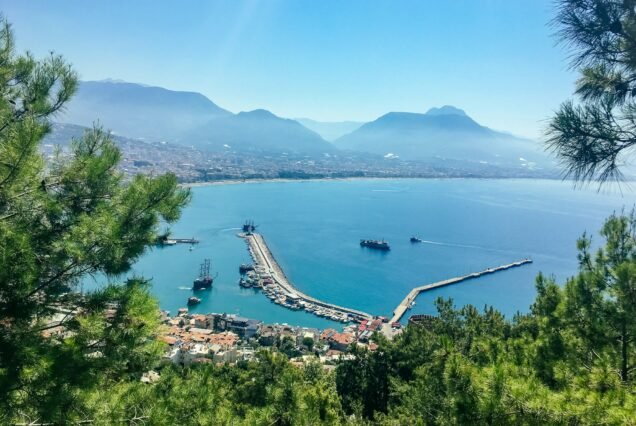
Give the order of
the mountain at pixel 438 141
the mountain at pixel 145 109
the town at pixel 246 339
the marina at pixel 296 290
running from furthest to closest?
the mountain at pixel 145 109, the mountain at pixel 438 141, the marina at pixel 296 290, the town at pixel 246 339

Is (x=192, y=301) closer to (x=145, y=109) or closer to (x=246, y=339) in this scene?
(x=246, y=339)

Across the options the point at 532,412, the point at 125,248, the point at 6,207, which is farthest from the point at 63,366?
the point at 532,412

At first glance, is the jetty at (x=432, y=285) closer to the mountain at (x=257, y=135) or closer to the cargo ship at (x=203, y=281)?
the cargo ship at (x=203, y=281)

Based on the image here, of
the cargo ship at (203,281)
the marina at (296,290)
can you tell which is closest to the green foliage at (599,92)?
the marina at (296,290)

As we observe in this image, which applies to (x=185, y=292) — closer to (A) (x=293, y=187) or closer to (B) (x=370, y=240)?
(B) (x=370, y=240)

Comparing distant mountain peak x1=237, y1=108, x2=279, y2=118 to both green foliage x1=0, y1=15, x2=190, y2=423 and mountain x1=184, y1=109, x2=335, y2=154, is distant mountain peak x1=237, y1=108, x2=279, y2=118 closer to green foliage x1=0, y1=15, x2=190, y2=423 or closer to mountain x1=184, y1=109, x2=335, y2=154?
mountain x1=184, y1=109, x2=335, y2=154
